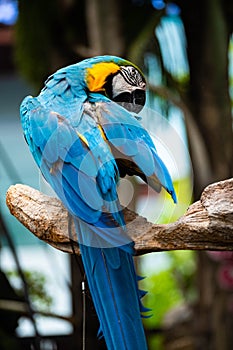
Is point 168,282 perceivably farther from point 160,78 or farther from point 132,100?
point 132,100

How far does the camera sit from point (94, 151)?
75cm

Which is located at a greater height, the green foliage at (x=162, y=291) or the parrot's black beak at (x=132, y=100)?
the parrot's black beak at (x=132, y=100)

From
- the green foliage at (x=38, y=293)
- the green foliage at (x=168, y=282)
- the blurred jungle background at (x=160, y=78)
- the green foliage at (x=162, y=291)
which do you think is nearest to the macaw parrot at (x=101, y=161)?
A: the blurred jungle background at (x=160, y=78)

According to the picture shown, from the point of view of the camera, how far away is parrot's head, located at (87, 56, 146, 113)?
0.80 meters

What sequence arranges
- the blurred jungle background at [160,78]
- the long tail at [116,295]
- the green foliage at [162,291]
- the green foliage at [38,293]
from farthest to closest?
the green foliage at [162,291], the green foliage at [38,293], the blurred jungle background at [160,78], the long tail at [116,295]

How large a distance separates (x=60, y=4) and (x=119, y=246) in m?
1.26

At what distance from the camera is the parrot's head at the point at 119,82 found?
0.80m

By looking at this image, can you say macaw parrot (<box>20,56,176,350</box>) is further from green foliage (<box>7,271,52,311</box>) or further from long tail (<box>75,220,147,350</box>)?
A: green foliage (<box>7,271,52,311</box>)

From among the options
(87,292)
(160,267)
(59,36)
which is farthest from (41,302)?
(160,267)

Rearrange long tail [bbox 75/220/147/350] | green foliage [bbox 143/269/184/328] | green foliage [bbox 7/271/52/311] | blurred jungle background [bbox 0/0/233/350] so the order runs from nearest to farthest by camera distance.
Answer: long tail [bbox 75/220/147/350] < blurred jungle background [bbox 0/0/233/350] < green foliage [bbox 7/271/52/311] < green foliage [bbox 143/269/184/328]

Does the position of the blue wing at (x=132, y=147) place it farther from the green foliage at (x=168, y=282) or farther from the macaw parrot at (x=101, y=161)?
the green foliage at (x=168, y=282)

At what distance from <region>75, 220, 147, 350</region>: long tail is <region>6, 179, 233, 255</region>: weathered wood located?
0.18 feet

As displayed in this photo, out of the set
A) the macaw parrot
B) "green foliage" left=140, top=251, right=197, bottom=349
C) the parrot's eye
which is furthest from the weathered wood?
"green foliage" left=140, top=251, right=197, bottom=349

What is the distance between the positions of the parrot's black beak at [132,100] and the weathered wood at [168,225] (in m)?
0.13
